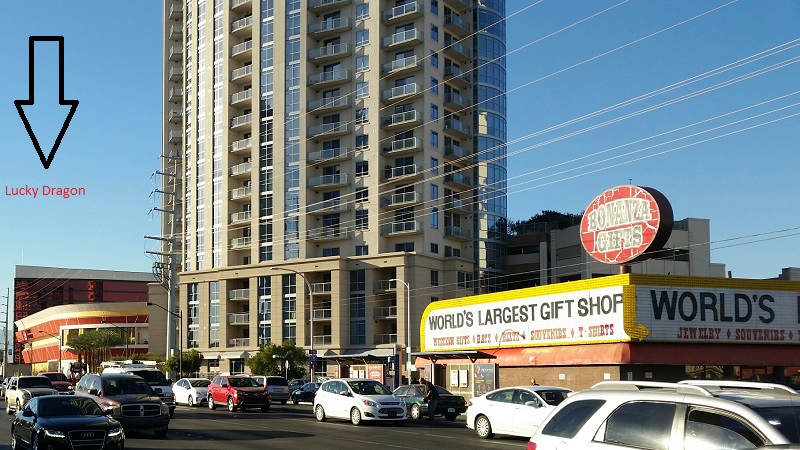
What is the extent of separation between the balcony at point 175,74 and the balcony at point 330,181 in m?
37.1

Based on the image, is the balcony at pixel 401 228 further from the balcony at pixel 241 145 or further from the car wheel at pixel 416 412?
the car wheel at pixel 416 412

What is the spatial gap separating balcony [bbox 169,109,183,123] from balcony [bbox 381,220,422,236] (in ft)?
146

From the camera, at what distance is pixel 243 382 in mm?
43062

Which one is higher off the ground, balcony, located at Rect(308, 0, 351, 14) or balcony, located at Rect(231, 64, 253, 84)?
balcony, located at Rect(308, 0, 351, 14)

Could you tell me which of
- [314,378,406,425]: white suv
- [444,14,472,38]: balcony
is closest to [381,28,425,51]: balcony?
[444,14,472,38]: balcony

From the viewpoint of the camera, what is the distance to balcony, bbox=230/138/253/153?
322 ft

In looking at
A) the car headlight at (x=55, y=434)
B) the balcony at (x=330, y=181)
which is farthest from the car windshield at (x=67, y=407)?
the balcony at (x=330, y=181)

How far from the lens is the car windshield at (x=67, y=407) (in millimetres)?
20125

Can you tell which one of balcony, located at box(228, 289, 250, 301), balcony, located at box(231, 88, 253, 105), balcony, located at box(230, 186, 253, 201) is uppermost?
balcony, located at box(231, 88, 253, 105)


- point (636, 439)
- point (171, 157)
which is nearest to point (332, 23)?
point (171, 157)

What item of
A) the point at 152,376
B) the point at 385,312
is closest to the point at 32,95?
the point at 152,376

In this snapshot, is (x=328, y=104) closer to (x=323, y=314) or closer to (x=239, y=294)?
(x=323, y=314)

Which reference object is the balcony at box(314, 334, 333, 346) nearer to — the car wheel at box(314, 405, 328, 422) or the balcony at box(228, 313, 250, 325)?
the balcony at box(228, 313, 250, 325)

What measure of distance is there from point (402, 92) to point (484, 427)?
6546cm
